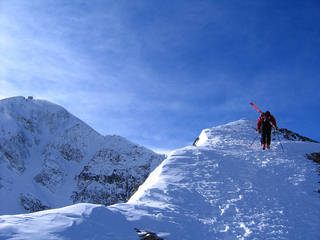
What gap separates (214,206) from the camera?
33.7 ft

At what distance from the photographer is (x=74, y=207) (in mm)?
8727

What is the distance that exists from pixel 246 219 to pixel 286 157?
22.6ft

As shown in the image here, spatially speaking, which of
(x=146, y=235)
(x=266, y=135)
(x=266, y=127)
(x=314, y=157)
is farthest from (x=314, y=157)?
(x=146, y=235)

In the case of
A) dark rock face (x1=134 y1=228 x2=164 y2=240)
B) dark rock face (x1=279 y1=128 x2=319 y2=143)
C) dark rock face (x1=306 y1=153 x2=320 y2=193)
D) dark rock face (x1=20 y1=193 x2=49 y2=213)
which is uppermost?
dark rock face (x1=279 y1=128 x2=319 y2=143)

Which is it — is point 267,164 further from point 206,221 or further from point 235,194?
point 206,221

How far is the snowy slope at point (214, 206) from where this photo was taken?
790cm

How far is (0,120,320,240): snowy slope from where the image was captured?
7902 mm

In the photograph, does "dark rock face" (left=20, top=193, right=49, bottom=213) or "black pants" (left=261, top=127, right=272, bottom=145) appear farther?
"dark rock face" (left=20, top=193, right=49, bottom=213)

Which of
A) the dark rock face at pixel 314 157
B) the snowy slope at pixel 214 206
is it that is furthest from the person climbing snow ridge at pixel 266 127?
the dark rock face at pixel 314 157

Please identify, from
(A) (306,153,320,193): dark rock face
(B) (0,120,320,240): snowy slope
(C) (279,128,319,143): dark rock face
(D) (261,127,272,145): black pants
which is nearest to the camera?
(B) (0,120,320,240): snowy slope

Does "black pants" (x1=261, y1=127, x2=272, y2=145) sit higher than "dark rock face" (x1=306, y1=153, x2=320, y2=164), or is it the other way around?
"black pants" (x1=261, y1=127, x2=272, y2=145)

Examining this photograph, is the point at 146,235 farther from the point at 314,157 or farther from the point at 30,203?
the point at 30,203

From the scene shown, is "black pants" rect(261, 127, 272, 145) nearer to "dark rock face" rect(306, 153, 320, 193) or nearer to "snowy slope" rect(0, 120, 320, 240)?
"snowy slope" rect(0, 120, 320, 240)

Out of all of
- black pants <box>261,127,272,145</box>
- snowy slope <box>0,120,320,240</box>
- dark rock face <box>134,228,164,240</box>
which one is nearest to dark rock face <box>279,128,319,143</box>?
black pants <box>261,127,272,145</box>
